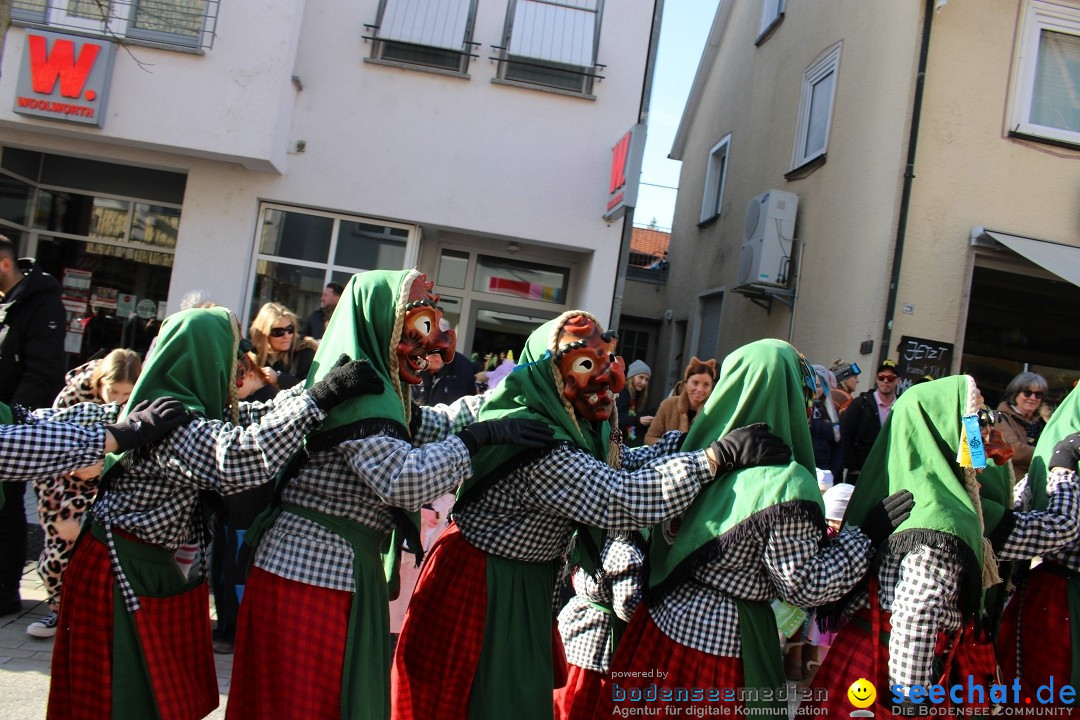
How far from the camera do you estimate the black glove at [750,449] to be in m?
2.75

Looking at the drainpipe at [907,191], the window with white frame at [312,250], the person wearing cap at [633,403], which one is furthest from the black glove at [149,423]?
the drainpipe at [907,191]

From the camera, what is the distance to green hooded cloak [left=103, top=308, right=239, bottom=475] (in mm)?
2936

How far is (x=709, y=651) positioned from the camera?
2760mm

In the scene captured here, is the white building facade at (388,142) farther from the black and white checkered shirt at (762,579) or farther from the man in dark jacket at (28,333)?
the black and white checkered shirt at (762,579)

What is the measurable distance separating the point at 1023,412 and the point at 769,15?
8867mm

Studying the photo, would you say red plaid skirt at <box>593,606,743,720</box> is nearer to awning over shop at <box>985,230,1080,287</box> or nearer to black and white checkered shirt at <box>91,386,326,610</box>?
black and white checkered shirt at <box>91,386,326,610</box>

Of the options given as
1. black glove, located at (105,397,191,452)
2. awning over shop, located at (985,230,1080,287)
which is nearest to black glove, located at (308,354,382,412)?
black glove, located at (105,397,191,452)

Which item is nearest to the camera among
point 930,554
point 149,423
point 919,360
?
point 930,554

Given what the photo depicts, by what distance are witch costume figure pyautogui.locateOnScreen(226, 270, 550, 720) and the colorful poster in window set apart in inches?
312

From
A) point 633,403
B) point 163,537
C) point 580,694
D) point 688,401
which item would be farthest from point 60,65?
point 580,694

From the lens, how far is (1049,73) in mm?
8805

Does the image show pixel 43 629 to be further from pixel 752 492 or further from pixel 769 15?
pixel 769 15

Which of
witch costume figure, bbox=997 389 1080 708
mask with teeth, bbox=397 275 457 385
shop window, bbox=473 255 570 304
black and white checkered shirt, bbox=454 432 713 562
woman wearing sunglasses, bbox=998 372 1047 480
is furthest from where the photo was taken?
shop window, bbox=473 255 570 304

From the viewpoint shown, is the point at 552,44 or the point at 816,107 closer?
the point at 552,44
